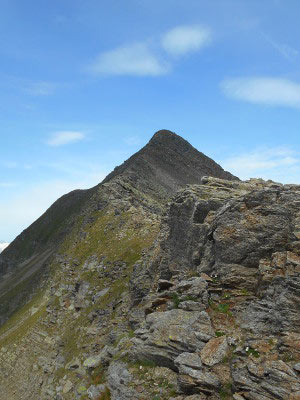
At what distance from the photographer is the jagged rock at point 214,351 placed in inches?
700

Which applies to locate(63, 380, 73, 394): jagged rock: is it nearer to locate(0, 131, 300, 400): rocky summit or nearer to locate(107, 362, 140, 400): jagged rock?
locate(0, 131, 300, 400): rocky summit

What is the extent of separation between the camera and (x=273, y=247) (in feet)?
73.7

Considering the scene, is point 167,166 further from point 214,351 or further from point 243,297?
point 214,351

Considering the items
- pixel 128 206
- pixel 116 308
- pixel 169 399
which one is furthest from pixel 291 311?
pixel 128 206

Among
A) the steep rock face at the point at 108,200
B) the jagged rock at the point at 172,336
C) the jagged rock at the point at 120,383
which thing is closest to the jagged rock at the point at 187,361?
the jagged rock at the point at 172,336

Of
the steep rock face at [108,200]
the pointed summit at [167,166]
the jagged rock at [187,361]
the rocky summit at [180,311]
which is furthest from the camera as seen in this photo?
the pointed summit at [167,166]

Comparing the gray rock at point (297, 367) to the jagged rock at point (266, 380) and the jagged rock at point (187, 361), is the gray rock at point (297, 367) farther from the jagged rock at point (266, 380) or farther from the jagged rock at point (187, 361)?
the jagged rock at point (187, 361)

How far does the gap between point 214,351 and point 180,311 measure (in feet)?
13.3

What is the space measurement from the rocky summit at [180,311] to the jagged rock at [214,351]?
0.22 ft

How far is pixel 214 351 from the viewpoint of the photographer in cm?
1820

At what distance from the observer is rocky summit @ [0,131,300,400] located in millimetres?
17688

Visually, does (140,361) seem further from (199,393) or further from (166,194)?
(166,194)

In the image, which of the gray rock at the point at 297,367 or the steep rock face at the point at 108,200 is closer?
the gray rock at the point at 297,367

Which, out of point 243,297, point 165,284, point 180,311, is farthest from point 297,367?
point 165,284
